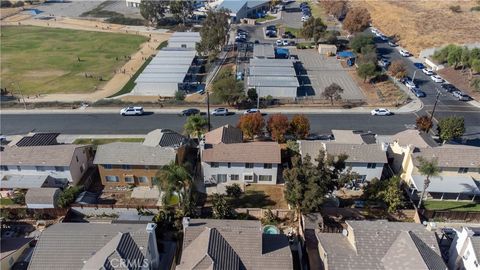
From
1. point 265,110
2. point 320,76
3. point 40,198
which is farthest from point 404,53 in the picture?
point 40,198

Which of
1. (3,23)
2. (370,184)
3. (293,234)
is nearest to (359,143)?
(370,184)

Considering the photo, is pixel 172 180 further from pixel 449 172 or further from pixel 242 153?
pixel 449 172

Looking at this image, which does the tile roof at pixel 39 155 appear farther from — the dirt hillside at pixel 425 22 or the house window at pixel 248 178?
the dirt hillside at pixel 425 22

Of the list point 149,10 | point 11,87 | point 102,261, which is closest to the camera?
point 102,261

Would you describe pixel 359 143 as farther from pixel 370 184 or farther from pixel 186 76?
pixel 186 76

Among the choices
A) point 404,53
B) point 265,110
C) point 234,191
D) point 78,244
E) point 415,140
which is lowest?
point 234,191
